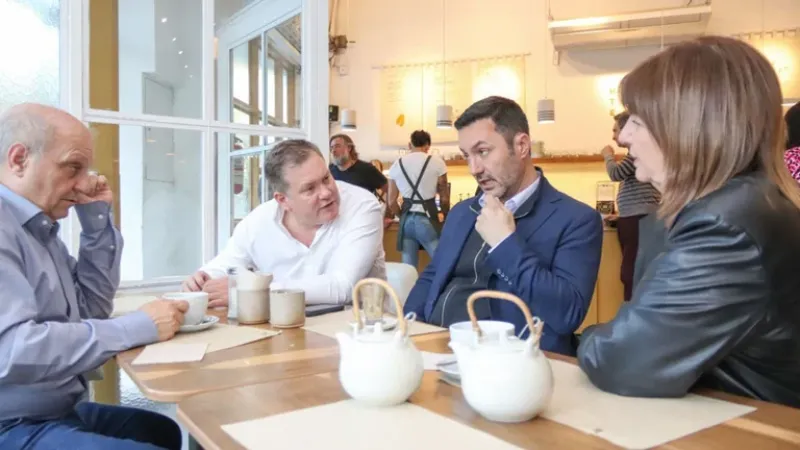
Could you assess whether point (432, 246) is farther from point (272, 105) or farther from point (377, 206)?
point (377, 206)

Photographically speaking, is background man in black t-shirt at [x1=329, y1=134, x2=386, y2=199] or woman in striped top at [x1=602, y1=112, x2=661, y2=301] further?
background man in black t-shirt at [x1=329, y1=134, x2=386, y2=199]

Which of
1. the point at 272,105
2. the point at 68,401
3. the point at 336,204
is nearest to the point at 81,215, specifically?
the point at 68,401

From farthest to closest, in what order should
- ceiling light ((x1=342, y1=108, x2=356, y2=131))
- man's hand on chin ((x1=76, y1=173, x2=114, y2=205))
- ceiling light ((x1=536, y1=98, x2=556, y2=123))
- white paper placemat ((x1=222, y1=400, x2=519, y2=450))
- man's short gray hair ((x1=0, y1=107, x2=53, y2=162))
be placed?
ceiling light ((x1=342, y1=108, x2=356, y2=131)) < ceiling light ((x1=536, y1=98, x2=556, y2=123)) < man's hand on chin ((x1=76, y1=173, x2=114, y2=205)) < man's short gray hair ((x1=0, y1=107, x2=53, y2=162)) < white paper placemat ((x1=222, y1=400, x2=519, y2=450))

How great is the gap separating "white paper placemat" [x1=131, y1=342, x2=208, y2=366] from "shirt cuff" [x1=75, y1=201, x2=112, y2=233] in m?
0.50

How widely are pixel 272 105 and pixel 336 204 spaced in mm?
924

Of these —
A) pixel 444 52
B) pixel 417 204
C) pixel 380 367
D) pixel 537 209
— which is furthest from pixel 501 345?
pixel 444 52

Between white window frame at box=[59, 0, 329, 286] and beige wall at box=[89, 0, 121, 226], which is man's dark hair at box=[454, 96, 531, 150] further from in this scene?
beige wall at box=[89, 0, 121, 226]

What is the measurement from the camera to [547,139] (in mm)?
7828

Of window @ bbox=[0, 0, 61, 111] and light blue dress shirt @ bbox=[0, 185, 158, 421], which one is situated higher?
window @ bbox=[0, 0, 61, 111]

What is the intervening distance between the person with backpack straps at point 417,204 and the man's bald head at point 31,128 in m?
3.75

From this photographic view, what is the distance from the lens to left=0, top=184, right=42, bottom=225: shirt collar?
1.37 metres

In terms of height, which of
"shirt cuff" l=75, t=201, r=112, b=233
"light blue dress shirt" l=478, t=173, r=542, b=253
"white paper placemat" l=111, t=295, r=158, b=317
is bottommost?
"white paper placemat" l=111, t=295, r=158, b=317

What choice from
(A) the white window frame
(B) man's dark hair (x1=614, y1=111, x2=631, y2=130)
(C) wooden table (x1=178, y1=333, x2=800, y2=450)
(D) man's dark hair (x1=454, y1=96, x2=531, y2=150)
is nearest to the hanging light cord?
(B) man's dark hair (x1=614, y1=111, x2=631, y2=130)

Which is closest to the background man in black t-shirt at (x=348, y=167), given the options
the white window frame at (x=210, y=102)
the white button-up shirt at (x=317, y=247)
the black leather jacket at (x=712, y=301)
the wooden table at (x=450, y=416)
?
the white window frame at (x=210, y=102)
